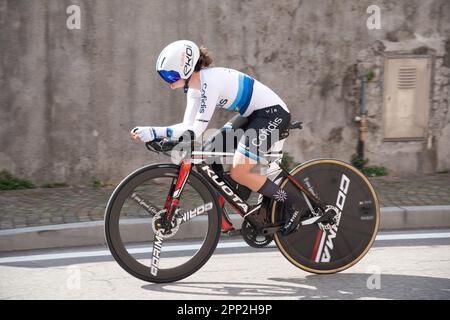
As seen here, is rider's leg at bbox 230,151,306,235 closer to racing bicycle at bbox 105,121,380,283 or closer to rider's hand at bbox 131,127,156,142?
racing bicycle at bbox 105,121,380,283

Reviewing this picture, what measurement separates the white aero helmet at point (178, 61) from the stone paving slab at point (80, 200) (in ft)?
7.29

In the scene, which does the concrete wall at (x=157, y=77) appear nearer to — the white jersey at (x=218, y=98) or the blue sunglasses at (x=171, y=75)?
the white jersey at (x=218, y=98)

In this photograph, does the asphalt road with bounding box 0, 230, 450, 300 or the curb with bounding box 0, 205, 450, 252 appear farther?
the curb with bounding box 0, 205, 450, 252

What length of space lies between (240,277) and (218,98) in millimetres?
1396

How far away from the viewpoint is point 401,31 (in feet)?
26.7

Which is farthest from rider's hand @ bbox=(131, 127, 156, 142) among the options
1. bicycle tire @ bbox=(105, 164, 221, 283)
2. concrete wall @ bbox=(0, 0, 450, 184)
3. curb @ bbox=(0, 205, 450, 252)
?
concrete wall @ bbox=(0, 0, 450, 184)

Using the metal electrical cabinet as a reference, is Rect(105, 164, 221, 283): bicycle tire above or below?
below

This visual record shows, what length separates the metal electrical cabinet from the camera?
8117 mm

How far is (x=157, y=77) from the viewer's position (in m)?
7.70

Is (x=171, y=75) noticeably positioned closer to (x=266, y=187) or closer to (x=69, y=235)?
(x=266, y=187)

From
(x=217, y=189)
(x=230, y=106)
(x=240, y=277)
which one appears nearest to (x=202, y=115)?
(x=230, y=106)

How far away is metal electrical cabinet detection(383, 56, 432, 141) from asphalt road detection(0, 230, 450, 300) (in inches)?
94.8

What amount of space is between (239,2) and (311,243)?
3557 mm
